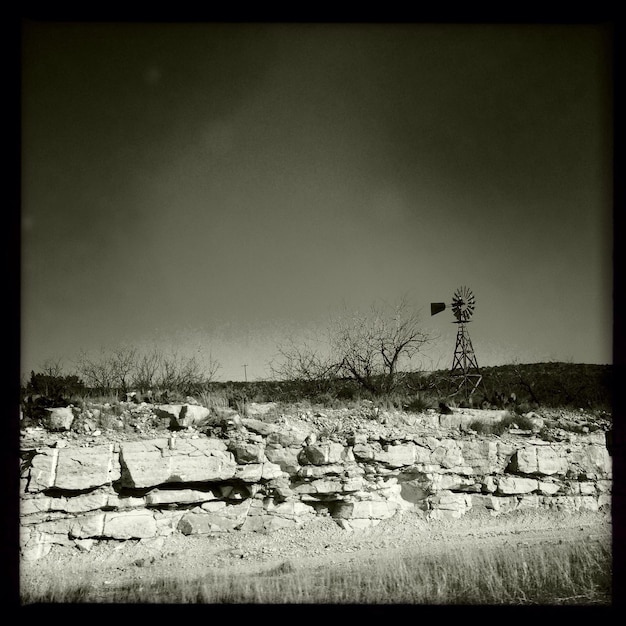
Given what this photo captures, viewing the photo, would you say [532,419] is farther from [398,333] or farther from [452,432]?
[398,333]

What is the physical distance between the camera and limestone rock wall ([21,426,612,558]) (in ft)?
20.6

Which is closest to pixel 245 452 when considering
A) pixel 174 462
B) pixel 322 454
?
pixel 174 462

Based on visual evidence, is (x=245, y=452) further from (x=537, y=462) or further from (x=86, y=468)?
(x=537, y=462)

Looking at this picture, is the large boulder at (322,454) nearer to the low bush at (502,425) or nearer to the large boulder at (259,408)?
the large boulder at (259,408)

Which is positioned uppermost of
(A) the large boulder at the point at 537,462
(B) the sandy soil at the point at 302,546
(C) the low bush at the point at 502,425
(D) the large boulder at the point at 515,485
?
(C) the low bush at the point at 502,425

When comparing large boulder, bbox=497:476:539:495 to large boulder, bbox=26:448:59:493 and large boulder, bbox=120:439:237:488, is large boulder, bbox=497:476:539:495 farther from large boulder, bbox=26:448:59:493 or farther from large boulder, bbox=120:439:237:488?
large boulder, bbox=26:448:59:493

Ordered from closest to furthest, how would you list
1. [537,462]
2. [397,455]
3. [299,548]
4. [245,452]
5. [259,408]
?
[299,548]
[245,452]
[397,455]
[537,462]
[259,408]

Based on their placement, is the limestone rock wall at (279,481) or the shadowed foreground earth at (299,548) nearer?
the shadowed foreground earth at (299,548)

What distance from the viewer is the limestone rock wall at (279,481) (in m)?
6.28

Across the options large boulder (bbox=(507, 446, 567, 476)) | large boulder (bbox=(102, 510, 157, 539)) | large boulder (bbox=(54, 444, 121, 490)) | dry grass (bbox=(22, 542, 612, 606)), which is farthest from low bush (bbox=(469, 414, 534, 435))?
large boulder (bbox=(54, 444, 121, 490))

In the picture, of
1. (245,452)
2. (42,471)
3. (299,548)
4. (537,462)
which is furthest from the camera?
(537,462)

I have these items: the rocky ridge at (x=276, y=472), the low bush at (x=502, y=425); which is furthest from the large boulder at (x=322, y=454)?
the low bush at (x=502, y=425)

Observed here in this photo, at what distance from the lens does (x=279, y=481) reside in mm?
6918

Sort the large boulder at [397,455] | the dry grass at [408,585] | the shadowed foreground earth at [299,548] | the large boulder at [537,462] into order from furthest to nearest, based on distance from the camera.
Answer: the large boulder at [537,462] < the large boulder at [397,455] < the shadowed foreground earth at [299,548] < the dry grass at [408,585]
